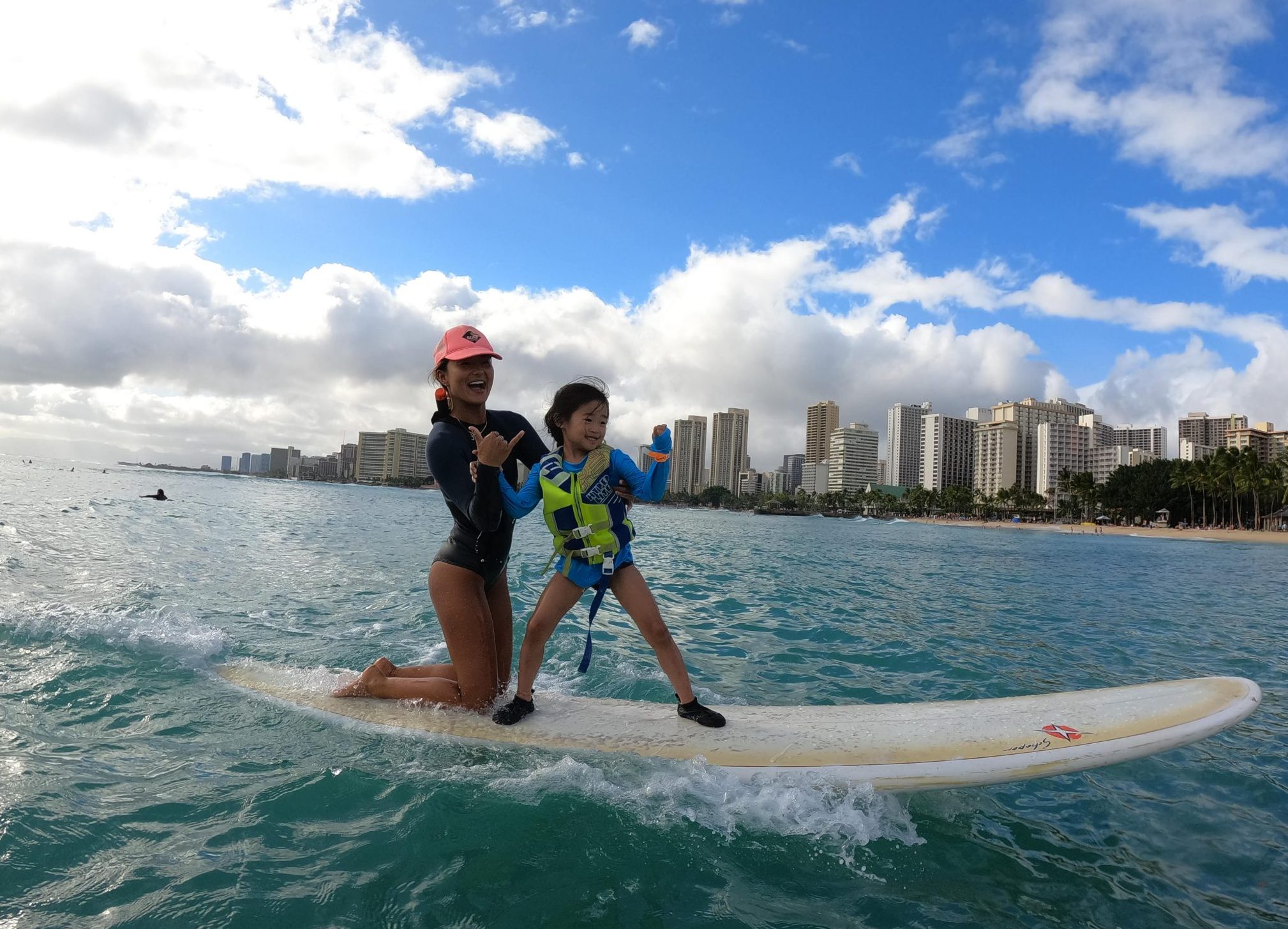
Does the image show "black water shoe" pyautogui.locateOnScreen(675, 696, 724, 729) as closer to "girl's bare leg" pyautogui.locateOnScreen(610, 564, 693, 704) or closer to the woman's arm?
"girl's bare leg" pyautogui.locateOnScreen(610, 564, 693, 704)

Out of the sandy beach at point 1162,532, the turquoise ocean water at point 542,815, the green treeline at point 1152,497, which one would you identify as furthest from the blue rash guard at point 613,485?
the green treeline at point 1152,497

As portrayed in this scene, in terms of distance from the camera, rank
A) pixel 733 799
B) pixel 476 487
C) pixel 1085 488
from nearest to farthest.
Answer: pixel 733 799
pixel 476 487
pixel 1085 488

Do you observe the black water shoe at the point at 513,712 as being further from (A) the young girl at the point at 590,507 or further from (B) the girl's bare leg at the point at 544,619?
(A) the young girl at the point at 590,507

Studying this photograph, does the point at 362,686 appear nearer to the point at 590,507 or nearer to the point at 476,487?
the point at 476,487

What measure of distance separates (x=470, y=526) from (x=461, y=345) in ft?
3.94

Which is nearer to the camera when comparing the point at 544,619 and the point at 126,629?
the point at 544,619

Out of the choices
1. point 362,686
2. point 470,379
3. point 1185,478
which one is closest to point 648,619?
point 470,379

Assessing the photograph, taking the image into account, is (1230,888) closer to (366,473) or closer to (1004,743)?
(1004,743)

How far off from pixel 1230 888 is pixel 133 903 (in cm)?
523

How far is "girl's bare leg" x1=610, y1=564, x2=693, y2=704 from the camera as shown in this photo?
14.3ft

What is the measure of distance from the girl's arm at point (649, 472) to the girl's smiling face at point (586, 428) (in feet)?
0.60

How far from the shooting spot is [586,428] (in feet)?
14.0

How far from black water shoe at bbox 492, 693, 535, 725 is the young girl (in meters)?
0.50

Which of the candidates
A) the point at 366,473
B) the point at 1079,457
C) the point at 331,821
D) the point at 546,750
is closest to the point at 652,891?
the point at 546,750
